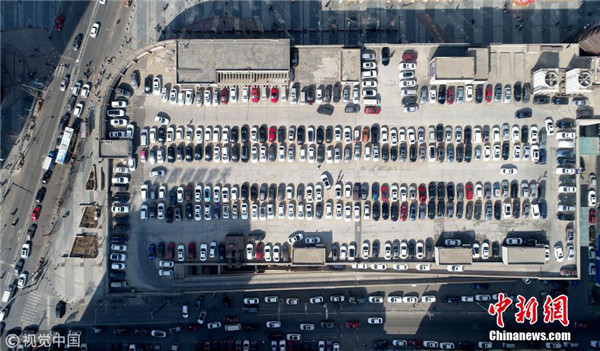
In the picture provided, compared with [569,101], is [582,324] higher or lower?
lower

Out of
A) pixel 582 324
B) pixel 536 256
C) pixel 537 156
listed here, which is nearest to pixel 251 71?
pixel 537 156

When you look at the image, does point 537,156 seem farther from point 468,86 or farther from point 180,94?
point 180,94

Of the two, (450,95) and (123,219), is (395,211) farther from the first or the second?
(123,219)

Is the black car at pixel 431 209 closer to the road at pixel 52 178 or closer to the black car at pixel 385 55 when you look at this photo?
the black car at pixel 385 55

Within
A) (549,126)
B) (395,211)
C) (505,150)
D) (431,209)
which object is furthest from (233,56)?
(549,126)

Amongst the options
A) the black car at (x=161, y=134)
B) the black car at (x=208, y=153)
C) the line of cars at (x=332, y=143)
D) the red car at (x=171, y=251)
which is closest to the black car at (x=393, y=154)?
the line of cars at (x=332, y=143)
